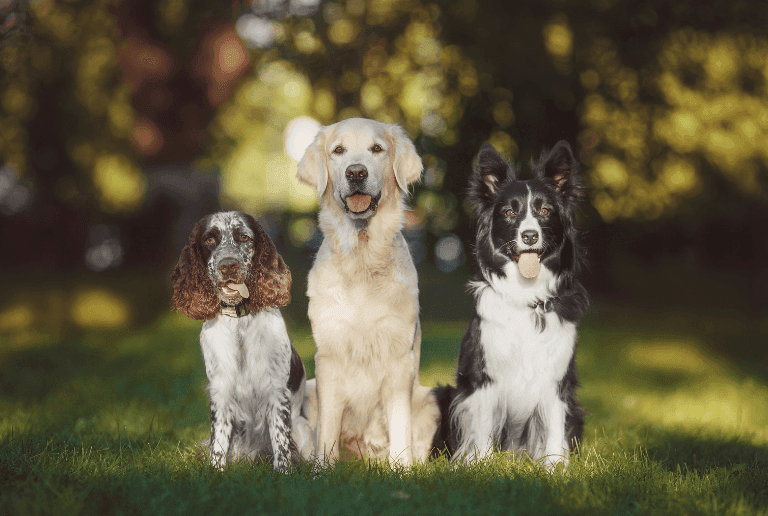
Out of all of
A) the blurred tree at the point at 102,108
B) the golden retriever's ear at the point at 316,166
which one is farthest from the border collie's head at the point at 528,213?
the blurred tree at the point at 102,108

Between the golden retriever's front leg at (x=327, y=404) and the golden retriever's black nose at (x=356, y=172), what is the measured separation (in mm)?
1203

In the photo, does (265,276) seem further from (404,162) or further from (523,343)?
(523,343)

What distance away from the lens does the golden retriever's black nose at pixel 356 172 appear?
Answer: 3807mm

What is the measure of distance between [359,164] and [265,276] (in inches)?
37.7

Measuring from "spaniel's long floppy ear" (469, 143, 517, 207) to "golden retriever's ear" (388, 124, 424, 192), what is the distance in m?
0.41

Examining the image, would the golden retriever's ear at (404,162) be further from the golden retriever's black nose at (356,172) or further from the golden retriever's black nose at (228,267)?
the golden retriever's black nose at (228,267)

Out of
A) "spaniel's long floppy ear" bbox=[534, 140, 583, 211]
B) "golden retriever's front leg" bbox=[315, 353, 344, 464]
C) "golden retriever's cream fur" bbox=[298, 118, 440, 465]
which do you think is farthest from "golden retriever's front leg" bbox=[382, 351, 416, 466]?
"spaniel's long floppy ear" bbox=[534, 140, 583, 211]

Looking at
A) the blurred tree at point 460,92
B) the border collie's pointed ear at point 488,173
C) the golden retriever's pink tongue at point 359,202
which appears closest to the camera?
the golden retriever's pink tongue at point 359,202

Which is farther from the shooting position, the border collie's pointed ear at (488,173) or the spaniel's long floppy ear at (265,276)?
the border collie's pointed ear at (488,173)

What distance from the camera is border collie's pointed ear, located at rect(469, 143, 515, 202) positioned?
13.4 ft

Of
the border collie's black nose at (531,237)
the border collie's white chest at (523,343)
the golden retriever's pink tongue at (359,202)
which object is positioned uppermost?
the golden retriever's pink tongue at (359,202)

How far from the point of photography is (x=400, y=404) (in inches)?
154

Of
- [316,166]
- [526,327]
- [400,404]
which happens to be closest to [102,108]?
[316,166]

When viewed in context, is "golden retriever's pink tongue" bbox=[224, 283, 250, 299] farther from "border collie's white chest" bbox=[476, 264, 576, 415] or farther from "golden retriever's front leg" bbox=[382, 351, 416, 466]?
A: "border collie's white chest" bbox=[476, 264, 576, 415]
